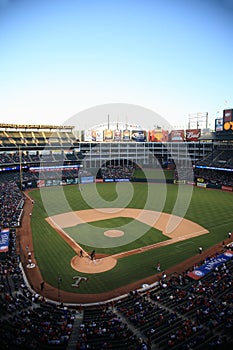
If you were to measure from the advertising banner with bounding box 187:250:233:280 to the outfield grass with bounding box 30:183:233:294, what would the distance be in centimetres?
330

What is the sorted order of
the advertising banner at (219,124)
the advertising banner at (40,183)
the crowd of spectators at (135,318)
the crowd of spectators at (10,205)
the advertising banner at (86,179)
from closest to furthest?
the crowd of spectators at (135,318) → the crowd of spectators at (10,205) → the advertising banner at (40,183) → the advertising banner at (219,124) → the advertising banner at (86,179)

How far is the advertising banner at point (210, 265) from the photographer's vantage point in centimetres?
2215

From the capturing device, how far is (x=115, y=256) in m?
27.8

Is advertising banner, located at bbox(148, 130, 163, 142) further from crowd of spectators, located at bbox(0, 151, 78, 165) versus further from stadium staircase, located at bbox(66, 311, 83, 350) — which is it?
stadium staircase, located at bbox(66, 311, 83, 350)

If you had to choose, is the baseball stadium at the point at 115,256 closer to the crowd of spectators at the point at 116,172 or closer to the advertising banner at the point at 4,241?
the advertising banner at the point at 4,241

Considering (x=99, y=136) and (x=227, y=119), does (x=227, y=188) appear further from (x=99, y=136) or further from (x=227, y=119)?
(x=99, y=136)

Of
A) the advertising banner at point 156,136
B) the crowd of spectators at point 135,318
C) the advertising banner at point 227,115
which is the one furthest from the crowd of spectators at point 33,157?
the crowd of spectators at point 135,318

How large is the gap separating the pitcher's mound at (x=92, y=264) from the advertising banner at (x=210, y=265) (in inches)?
310

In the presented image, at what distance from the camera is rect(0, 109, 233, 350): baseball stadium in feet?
49.7

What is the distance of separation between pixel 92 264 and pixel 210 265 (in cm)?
1115

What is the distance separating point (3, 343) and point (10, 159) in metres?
60.4

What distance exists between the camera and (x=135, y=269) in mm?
24859

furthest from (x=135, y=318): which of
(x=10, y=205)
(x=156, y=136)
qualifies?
(x=156, y=136)

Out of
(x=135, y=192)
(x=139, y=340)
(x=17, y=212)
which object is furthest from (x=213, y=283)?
(x=135, y=192)
